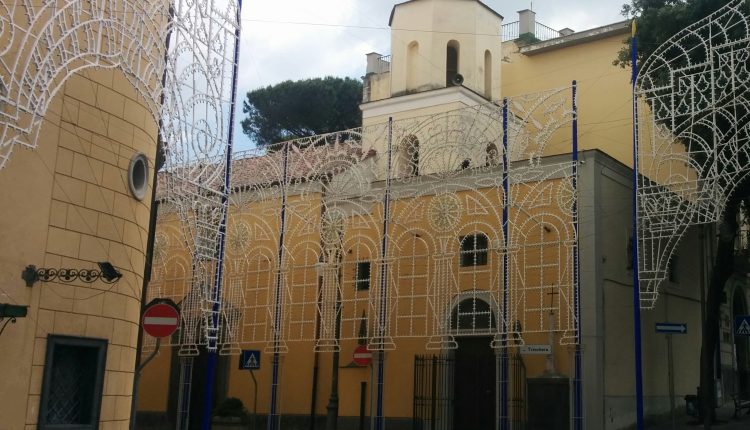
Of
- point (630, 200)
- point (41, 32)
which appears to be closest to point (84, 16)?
point (41, 32)

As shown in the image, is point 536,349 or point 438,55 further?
point 438,55

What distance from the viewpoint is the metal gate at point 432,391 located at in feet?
68.8

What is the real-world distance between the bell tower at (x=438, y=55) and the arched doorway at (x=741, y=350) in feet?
34.1

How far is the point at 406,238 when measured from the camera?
2219 centimetres

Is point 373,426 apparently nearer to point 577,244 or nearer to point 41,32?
point 577,244

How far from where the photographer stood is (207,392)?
1478cm

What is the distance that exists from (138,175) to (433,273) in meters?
11.1

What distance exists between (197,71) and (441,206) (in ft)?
30.6

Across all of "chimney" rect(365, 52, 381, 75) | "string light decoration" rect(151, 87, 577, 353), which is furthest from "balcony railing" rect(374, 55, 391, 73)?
"string light decoration" rect(151, 87, 577, 353)

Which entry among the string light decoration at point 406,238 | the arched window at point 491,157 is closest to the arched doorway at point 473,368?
the string light decoration at point 406,238

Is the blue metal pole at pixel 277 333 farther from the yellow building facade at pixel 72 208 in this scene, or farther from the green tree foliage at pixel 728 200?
the yellow building facade at pixel 72 208

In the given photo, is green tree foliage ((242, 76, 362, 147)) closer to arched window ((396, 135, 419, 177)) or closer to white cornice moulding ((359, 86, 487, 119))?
white cornice moulding ((359, 86, 487, 119))

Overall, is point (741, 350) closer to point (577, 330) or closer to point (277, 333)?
point (577, 330)

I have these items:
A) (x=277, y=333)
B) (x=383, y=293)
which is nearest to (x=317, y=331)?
(x=277, y=333)
